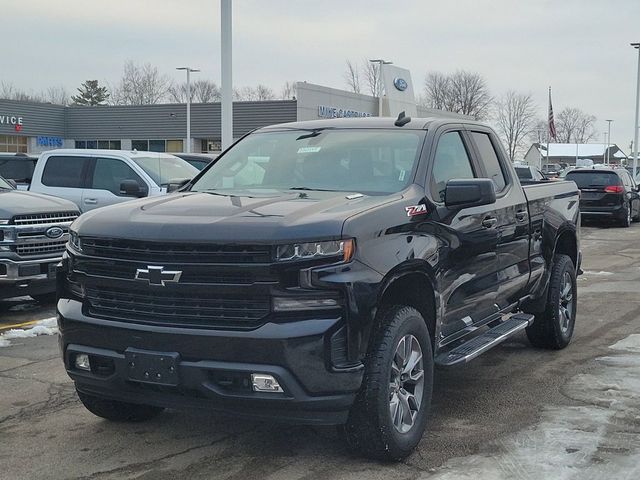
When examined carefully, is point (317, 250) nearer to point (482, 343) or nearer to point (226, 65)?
point (482, 343)

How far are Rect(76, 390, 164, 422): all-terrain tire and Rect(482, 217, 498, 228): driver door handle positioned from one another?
2.50 meters

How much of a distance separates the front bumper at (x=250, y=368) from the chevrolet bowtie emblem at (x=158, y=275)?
23 centimetres

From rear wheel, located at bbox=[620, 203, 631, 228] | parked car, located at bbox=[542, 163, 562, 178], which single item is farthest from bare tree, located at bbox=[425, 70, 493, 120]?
rear wheel, located at bbox=[620, 203, 631, 228]

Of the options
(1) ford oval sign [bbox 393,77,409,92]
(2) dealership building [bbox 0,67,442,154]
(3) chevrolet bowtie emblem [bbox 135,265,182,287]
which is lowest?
(3) chevrolet bowtie emblem [bbox 135,265,182,287]

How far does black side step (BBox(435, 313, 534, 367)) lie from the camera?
4.84 metres

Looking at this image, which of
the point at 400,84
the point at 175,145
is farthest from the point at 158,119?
the point at 400,84

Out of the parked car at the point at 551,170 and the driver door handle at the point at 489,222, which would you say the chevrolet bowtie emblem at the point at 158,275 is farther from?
the parked car at the point at 551,170

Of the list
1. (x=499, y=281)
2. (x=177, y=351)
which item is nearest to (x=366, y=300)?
(x=177, y=351)

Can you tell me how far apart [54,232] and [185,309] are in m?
5.30

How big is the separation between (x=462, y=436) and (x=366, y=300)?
1406mm

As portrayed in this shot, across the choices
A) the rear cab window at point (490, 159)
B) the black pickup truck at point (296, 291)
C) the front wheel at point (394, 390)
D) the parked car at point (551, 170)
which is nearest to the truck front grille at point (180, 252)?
the black pickup truck at point (296, 291)

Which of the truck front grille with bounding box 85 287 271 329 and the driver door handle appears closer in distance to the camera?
the truck front grille with bounding box 85 287 271 329

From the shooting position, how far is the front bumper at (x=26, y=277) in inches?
322

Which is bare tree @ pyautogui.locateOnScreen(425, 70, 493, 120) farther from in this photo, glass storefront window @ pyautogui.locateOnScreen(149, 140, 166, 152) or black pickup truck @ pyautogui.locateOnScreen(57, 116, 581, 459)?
black pickup truck @ pyautogui.locateOnScreen(57, 116, 581, 459)
